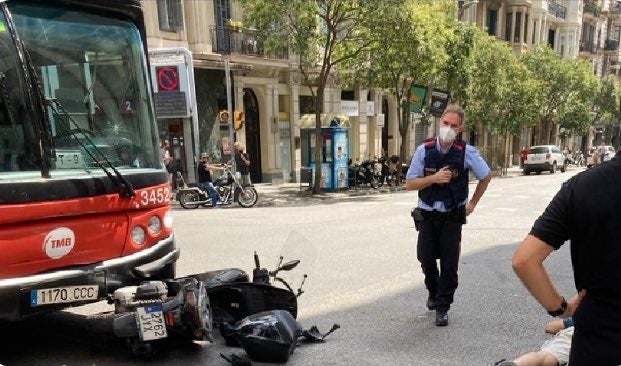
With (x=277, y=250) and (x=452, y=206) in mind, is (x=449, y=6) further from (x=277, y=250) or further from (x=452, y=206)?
(x=452, y=206)

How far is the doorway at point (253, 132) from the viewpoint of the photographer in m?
21.7

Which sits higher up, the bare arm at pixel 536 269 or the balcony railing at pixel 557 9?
the balcony railing at pixel 557 9

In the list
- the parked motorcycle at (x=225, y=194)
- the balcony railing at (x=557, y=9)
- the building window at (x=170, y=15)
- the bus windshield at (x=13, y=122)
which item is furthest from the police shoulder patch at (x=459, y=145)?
the balcony railing at (x=557, y=9)

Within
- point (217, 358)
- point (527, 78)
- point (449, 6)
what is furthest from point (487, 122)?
point (217, 358)

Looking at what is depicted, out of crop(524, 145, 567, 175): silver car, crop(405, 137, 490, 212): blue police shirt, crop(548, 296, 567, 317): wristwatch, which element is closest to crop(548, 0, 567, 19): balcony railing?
crop(524, 145, 567, 175): silver car

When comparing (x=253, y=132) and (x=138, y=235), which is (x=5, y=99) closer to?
(x=138, y=235)

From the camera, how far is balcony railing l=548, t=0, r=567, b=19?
46.2 meters

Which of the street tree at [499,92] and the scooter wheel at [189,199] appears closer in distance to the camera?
the scooter wheel at [189,199]

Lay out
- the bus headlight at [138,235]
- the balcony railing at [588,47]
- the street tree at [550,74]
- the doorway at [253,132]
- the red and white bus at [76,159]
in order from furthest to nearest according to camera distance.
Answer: the balcony railing at [588,47] < the street tree at [550,74] < the doorway at [253,132] < the bus headlight at [138,235] < the red and white bus at [76,159]

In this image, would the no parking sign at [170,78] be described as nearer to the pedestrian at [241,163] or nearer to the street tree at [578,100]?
the pedestrian at [241,163]

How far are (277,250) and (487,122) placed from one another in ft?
77.6

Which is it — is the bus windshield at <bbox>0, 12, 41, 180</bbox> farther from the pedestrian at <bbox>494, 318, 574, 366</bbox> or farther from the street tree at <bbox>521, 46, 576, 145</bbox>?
the street tree at <bbox>521, 46, 576, 145</bbox>

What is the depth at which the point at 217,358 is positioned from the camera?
394 cm

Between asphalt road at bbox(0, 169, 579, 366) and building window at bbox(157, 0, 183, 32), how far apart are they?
1049 cm
